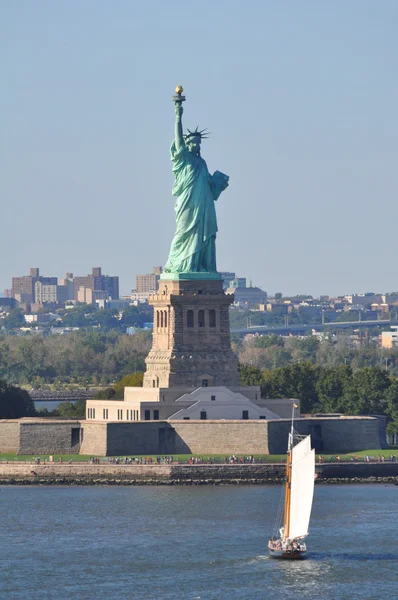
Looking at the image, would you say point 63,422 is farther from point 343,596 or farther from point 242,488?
point 343,596

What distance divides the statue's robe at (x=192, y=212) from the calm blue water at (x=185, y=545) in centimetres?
1457

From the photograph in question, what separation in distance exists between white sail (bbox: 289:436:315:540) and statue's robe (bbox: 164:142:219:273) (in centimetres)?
2925

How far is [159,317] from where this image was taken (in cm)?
10500

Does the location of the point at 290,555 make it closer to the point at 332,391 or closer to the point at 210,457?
the point at 210,457

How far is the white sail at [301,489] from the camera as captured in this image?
73.9 meters

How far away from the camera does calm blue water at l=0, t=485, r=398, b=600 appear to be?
6925 cm

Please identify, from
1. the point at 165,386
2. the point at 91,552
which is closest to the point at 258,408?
the point at 165,386

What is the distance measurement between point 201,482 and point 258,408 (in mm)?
7798

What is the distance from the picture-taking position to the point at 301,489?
246 feet

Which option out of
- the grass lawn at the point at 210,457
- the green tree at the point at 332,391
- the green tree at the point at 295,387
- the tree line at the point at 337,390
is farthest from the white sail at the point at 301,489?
the green tree at the point at 295,387

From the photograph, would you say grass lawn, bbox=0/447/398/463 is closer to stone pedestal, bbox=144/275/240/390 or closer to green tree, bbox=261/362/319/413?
stone pedestal, bbox=144/275/240/390

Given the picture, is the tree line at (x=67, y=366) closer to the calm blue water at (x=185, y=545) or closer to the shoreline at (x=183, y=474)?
the shoreline at (x=183, y=474)

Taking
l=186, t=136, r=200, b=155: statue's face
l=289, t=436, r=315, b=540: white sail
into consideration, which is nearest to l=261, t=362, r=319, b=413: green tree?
l=186, t=136, r=200, b=155: statue's face

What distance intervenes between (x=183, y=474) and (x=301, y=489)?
834 inches
